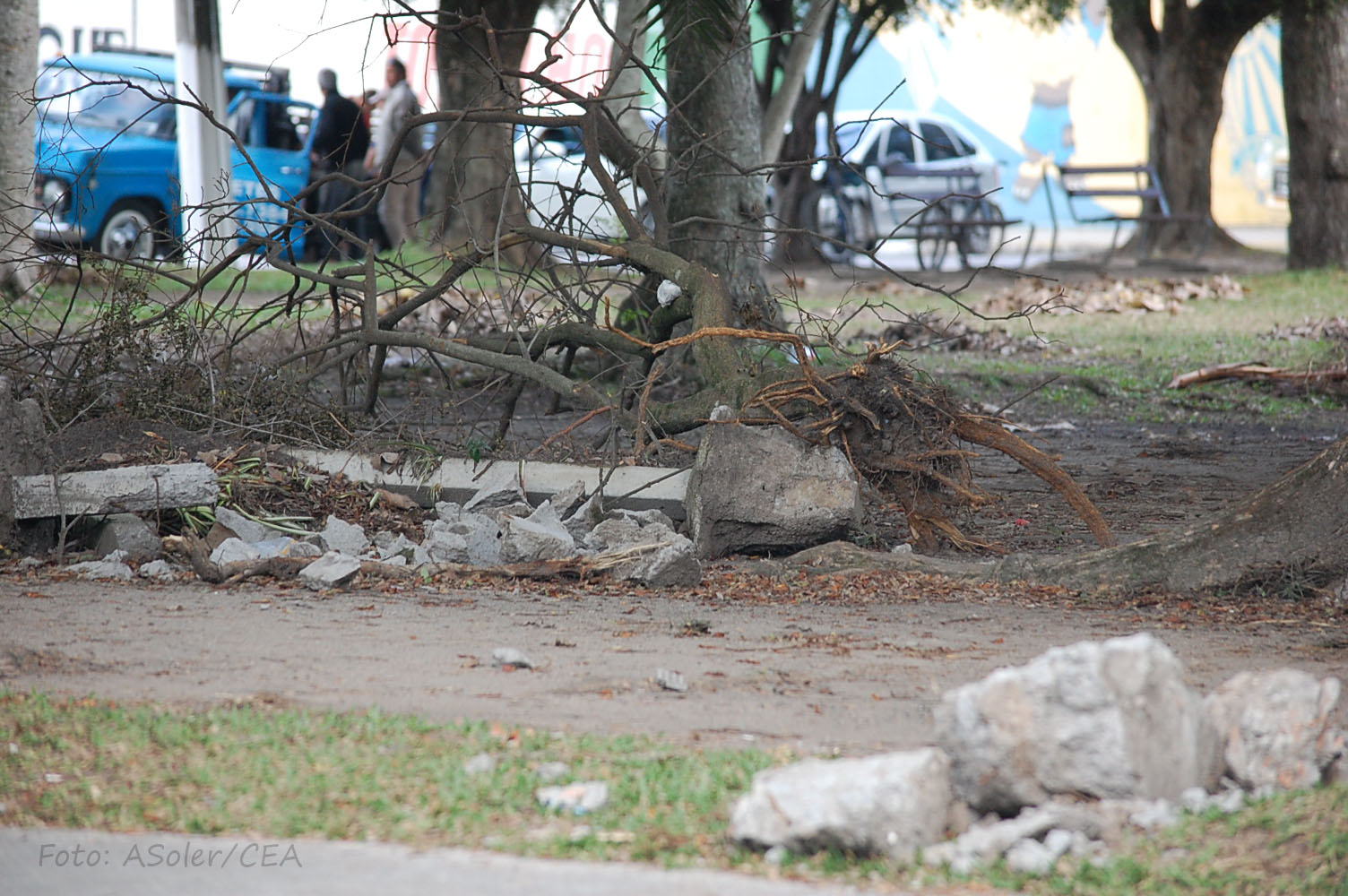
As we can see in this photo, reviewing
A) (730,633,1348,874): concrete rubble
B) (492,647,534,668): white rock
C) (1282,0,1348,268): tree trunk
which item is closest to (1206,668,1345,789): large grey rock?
(730,633,1348,874): concrete rubble

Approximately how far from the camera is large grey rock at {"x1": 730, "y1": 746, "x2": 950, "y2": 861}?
2506 millimetres

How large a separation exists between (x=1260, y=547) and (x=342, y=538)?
11.0 ft

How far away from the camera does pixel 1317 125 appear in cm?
1656

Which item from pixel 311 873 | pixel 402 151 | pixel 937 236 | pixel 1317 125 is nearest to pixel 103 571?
pixel 311 873

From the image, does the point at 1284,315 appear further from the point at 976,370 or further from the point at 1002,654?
the point at 1002,654

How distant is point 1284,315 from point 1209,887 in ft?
41.1

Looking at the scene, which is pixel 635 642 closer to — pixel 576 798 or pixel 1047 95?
pixel 576 798

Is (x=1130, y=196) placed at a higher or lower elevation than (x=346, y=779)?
higher

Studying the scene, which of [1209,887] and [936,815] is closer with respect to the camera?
[1209,887]

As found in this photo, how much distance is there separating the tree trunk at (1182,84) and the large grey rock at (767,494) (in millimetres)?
15445

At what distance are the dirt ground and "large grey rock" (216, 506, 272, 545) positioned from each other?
53cm

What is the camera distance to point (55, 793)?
9.11 ft

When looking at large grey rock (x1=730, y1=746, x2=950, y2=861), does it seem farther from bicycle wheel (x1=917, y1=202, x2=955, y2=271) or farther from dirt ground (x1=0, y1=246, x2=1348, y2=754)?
bicycle wheel (x1=917, y1=202, x2=955, y2=271)

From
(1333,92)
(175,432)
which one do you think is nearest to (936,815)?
(175,432)
